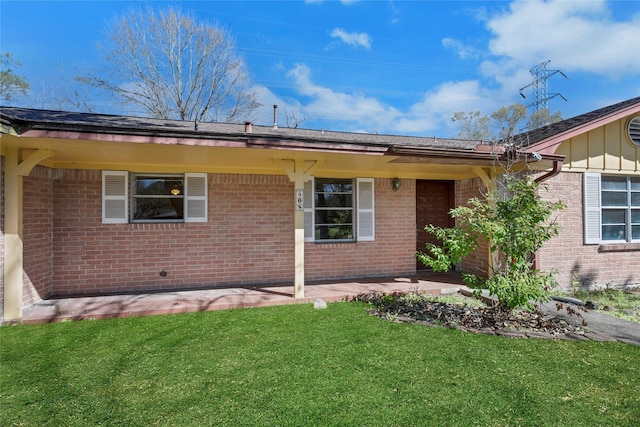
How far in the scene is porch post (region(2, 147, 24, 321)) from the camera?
4.78 m

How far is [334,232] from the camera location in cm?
802

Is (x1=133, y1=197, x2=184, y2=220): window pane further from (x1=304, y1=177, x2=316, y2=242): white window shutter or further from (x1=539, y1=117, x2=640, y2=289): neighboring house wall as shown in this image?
(x1=539, y1=117, x2=640, y2=289): neighboring house wall

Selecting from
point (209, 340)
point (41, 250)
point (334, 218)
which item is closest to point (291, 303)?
point (209, 340)

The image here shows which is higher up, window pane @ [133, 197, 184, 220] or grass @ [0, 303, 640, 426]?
window pane @ [133, 197, 184, 220]

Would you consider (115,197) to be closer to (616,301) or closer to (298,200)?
(298,200)

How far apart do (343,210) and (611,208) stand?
20.0ft

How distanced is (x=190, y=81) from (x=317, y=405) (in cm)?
1999

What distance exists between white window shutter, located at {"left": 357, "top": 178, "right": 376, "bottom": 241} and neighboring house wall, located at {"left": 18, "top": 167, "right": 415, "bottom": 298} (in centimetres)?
17

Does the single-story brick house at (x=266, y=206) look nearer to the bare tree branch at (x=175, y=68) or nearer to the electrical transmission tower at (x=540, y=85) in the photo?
the bare tree branch at (x=175, y=68)

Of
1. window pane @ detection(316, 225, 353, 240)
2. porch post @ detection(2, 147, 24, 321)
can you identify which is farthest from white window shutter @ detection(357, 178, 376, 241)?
porch post @ detection(2, 147, 24, 321)

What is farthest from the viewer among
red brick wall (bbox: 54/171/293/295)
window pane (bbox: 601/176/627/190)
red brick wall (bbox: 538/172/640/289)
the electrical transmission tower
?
the electrical transmission tower

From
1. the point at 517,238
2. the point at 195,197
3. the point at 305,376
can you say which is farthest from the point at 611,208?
the point at 195,197

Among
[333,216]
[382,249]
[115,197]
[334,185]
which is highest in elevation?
[334,185]

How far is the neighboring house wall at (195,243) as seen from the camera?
630 cm
